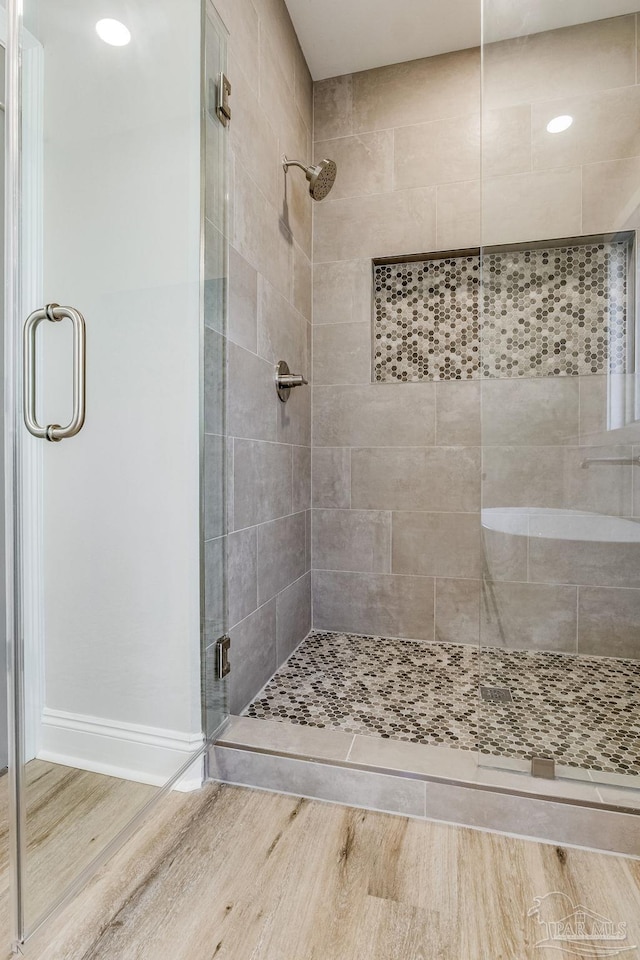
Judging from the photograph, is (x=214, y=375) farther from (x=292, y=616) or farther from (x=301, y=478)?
(x=292, y=616)

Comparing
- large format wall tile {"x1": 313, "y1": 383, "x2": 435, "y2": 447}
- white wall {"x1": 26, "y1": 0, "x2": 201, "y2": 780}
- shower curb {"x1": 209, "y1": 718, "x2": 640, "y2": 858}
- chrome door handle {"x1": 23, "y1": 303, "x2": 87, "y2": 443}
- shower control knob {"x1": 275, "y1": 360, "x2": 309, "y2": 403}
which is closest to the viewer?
chrome door handle {"x1": 23, "y1": 303, "x2": 87, "y2": 443}

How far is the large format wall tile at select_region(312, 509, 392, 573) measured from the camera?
94.2 inches

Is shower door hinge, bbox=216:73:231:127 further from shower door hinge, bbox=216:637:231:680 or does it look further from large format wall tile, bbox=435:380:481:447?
shower door hinge, bbox=216:637:231:680

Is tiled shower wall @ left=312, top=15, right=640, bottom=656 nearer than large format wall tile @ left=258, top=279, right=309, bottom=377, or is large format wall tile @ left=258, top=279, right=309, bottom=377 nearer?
large format wall tile @ left=258, top=279, right=309, bottom=377

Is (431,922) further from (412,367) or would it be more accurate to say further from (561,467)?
(412,367)

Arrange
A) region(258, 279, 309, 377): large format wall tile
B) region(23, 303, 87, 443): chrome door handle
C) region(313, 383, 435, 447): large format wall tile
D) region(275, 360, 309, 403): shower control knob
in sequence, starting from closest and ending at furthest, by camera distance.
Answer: region(23, 303, 87, 443): chrome door handle, region(258, 279, 309, 377): large format wall tile, region(275, 360, 309, 403): shower control knob, region(313, 383, 435, 447): large format wall tile

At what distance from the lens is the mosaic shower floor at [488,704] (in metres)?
1.29

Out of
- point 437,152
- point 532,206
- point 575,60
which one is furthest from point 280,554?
point 437,152

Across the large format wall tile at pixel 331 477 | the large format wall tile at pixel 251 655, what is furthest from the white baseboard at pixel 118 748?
the large format wall tile at pixel 331 477

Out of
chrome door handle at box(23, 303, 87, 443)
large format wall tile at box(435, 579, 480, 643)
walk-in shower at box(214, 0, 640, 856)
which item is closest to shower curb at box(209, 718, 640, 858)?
walk-in shower at box(214, 0, 640, 856)

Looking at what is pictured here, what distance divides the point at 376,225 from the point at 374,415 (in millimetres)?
866

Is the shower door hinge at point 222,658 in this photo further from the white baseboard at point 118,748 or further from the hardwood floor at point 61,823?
the hardwood floor at point 61,823

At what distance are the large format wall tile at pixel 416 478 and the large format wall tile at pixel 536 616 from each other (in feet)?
3.04

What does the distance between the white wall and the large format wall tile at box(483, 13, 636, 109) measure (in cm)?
89
